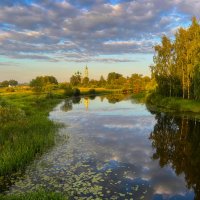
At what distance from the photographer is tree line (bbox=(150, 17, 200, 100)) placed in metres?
53.1

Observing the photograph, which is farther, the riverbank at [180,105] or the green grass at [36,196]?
the riverbank at [180,105]

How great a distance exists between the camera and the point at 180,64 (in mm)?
62719

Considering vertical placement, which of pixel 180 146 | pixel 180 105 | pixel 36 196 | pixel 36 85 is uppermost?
pixel 36 85

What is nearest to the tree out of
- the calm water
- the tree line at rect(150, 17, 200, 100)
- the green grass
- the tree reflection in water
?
the tree line at rect(150, 17, 200, 100)

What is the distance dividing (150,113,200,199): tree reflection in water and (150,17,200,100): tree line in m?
13.2

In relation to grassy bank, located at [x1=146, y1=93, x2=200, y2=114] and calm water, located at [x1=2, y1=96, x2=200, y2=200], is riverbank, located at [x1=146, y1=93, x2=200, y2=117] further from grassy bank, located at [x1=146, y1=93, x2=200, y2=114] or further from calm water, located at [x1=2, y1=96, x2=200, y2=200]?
calm water, located at [x1=2, y1=96, x2=200, y2=200]

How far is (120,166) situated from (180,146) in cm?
847

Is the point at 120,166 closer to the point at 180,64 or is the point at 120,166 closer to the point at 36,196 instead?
the point at 36,196

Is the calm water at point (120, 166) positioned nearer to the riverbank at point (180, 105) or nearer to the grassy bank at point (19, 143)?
the grassy bank at point (19, 143)

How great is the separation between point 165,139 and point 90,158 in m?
10.8

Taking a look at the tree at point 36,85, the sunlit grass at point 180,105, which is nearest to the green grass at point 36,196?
the sunlit grass at point 180,105

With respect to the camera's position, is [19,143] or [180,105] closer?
[19,143]

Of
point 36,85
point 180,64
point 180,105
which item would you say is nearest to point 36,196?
point 180,105

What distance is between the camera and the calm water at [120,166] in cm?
1521
